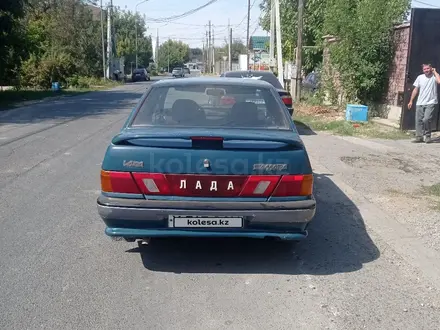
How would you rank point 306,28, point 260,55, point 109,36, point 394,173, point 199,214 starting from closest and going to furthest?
point 199,214 < point 394,173 < point 306,28 < point 260,55 < point 109,36

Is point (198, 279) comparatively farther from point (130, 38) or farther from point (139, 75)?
point (130, 38)

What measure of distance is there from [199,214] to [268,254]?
1.03 meters

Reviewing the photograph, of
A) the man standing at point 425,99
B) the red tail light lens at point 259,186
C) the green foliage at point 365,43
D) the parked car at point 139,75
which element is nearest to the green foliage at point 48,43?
the parked car at point 139,75

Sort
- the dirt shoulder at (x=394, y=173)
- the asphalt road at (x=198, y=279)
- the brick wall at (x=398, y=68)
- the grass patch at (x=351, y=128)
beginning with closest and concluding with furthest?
the asphalt road at (x=198, y=279) → the dirt shoulder at (x=394, y=173) → the grass patch at (x=351, y=128) → the brick wall at (x=398, y=68)

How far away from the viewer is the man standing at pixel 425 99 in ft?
36.6

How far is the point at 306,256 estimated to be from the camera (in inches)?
191

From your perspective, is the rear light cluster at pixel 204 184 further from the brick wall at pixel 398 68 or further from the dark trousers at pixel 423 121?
the brick wall at pixel 398 68

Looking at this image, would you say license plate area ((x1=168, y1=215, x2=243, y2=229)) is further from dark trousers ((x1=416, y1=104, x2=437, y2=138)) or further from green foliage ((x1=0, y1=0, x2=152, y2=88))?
green foliage ((x1=0, y1=0, x2=152, y2=88))

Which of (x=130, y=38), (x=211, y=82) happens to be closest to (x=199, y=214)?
(x=211, y=82)

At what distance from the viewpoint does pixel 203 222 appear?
14.0 feet

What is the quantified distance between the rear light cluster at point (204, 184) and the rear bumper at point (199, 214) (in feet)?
0.27

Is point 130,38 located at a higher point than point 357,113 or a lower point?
higher

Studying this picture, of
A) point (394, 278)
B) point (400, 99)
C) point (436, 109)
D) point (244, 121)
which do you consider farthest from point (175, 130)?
point (400, 99)

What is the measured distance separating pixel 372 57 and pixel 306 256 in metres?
11.6
